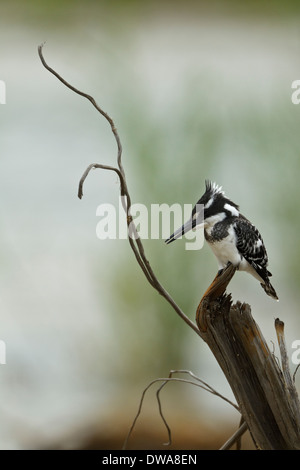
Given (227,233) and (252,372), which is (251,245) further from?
(252,372)

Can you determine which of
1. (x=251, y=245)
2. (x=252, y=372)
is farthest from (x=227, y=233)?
(x=252, y=372)

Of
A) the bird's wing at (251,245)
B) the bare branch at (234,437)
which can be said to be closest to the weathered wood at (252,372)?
the bare branch at (234,437)

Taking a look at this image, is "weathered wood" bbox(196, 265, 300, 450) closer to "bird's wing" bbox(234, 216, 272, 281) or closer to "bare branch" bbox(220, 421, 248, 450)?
"bare branch" bbox(220, 421, 248, 450)

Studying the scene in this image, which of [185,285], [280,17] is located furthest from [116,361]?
[280,17]

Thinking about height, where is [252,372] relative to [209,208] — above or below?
below

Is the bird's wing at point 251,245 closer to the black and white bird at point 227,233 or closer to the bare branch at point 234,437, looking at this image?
the black and white bird at point 227,233

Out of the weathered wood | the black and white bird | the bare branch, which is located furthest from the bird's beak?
the bare branch
